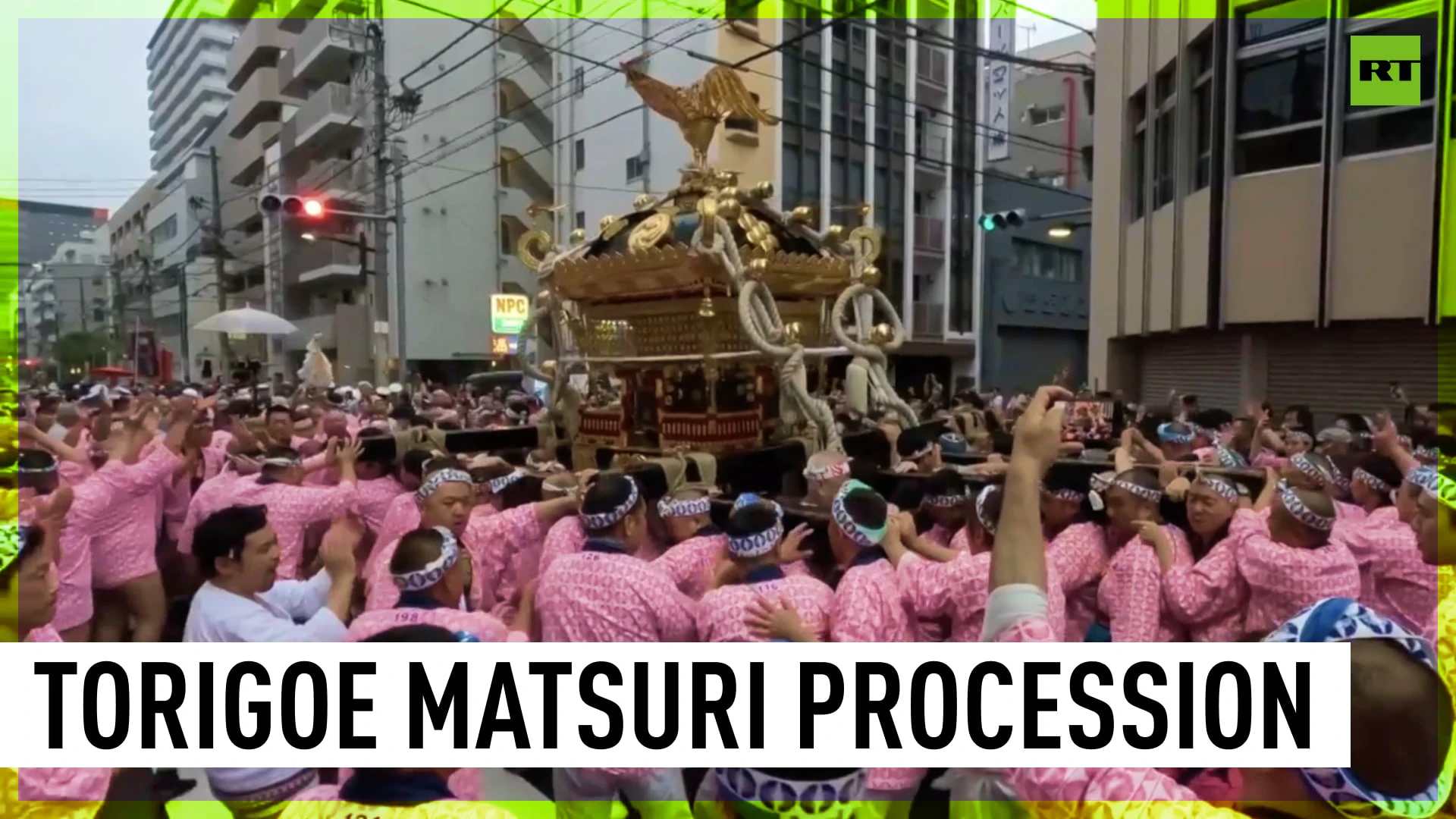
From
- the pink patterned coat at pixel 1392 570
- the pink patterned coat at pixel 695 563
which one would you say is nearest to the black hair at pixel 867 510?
the pink patterned coat at pixel 695 563

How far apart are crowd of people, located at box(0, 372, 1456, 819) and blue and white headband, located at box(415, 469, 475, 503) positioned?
1 centimetres

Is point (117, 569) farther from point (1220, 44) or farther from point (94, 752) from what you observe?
point (1220, 44)

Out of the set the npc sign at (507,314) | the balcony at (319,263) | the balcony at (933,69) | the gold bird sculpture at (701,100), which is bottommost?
the npc sign at (507,314)

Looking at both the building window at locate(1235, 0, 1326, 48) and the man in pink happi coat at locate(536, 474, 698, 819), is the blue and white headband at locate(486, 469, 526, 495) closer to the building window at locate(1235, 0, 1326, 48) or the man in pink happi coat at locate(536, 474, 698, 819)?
the man in pink happi coat at locate(536, 474, 698, 819)

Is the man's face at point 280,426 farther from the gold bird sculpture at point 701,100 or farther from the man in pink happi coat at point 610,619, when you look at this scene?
the man in pink happi coat at point 610,619

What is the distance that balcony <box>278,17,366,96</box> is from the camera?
15.3 m

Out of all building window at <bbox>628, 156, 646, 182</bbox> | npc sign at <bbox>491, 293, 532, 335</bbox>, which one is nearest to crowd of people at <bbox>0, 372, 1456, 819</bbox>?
npc sign at <bbox>491, 293, 532, 335</bbox>

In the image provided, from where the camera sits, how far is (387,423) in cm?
623

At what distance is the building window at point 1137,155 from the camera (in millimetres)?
10391

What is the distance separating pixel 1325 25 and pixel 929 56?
8.21 metres

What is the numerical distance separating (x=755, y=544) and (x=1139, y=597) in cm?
113

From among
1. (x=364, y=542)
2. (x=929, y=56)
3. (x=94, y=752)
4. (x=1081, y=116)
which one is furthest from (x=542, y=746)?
(x=1081, y=116)

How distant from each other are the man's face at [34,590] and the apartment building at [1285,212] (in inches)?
328

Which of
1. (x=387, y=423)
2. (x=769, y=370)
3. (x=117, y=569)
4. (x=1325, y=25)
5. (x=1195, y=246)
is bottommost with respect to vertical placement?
(x=117, y=569)
